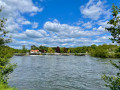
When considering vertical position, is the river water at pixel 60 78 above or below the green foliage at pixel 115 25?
below

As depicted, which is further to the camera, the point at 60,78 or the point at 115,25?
the point at 60,78

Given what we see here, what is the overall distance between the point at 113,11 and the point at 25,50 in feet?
635

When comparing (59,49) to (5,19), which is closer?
(5,19)

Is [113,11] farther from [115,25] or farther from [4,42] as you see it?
[4,42]

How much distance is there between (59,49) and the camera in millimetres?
199250

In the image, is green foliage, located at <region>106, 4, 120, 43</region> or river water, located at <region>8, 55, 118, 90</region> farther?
river water, located at <region>8, 55, 118, 90</region>

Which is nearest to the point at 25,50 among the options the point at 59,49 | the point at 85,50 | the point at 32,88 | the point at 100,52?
the point at 59,49

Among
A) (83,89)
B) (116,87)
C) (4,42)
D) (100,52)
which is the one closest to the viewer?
(116,87)

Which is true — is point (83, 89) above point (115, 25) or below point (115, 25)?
below

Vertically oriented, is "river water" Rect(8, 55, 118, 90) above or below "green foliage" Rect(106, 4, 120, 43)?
below

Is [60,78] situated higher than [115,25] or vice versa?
[115,25]

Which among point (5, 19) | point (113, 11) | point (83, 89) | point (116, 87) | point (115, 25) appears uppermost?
point (5, 19)

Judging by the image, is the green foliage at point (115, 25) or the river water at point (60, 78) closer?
the green foliage at point (115, 25)

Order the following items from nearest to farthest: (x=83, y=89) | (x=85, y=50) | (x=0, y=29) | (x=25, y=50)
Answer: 1. (x=0, y=29)
2. (x=83, y=89)
3. (x=85, y=50)
4. (x=25, y=50)
